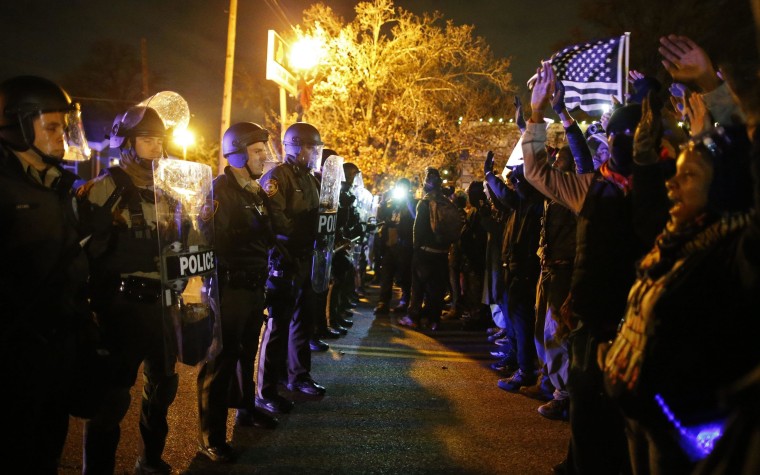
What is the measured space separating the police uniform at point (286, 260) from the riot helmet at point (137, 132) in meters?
1.26

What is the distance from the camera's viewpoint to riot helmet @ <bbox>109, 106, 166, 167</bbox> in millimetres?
3326

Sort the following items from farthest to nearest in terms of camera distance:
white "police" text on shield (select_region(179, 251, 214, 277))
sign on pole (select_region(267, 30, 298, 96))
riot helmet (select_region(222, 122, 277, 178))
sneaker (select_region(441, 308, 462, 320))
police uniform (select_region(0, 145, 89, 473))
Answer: sign on pole (select_region(267, 30, 298, 96)), sneaker (select_region(441, 308, 462, 320)), riot helmet (select_region(222, 122, 277, 178)), white "police" text on shield (select_region(179, 251, 214, 277)), police uniform (select_region(0, 145, 89, 473))

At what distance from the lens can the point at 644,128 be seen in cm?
259

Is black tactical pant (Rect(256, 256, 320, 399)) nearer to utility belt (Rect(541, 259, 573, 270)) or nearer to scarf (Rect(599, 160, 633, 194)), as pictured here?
utility belt (Rect(541, 259, 573, 270))

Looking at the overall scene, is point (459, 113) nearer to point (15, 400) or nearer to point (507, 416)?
point (507, 416)

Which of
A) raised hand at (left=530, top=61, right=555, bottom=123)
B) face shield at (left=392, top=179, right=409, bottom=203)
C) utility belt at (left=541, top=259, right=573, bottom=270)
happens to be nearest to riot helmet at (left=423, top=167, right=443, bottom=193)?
face shield at (left=392, top=179, right=409, bottom=203)

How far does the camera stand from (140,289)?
310cm

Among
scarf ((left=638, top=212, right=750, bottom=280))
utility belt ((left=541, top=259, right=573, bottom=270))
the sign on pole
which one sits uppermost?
the sign on pole

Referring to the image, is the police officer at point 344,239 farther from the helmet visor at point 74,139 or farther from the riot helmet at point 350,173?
the helmet visor at point 74,139

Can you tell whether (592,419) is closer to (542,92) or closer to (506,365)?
(542,92)

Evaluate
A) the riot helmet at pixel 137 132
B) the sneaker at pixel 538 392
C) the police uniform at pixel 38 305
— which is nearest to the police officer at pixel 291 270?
the riot helmet at pixel 137 132

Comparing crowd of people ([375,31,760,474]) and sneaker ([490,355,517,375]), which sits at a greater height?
crowd of people ([375,31,760,474])

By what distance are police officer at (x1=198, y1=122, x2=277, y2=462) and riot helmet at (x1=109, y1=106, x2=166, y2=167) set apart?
0.65m

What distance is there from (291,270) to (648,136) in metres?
3.15
